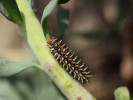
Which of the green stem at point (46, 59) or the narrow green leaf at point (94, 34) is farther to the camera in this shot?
the narrow green leaf at point (94, 34)

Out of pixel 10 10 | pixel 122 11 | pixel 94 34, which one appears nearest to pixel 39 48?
pixel 10 10

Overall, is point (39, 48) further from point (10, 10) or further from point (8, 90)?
point (8, 90)

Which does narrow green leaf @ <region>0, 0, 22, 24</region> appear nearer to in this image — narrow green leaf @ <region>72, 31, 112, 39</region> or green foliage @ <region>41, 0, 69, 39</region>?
green foliage @ <region>41, 0, 69, 39</region>

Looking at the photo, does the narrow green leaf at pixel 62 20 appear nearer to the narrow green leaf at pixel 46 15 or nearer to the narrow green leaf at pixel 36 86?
the narrow green leaf at pixel 46 15

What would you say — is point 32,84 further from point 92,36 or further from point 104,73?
point 104,73

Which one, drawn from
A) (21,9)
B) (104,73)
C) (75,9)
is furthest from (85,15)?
(21,9)

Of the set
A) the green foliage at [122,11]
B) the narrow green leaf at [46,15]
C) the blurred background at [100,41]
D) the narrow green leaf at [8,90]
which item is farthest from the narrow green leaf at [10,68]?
the green foliage at [122,11]
